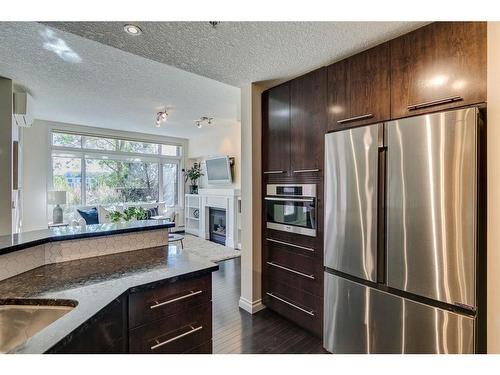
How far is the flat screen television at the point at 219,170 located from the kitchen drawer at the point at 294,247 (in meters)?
3.27

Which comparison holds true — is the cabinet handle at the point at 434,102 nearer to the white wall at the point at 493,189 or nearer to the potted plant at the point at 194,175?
the white wall at the point at 493,189

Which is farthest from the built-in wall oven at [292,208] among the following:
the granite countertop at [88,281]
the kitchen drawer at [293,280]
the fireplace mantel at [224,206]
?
the fireplace mantel at [224,206]

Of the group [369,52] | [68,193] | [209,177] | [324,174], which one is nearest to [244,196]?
[324,174]

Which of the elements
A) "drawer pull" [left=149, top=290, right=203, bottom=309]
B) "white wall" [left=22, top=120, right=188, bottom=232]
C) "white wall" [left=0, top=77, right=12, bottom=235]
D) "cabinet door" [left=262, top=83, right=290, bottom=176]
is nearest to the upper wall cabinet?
"cabinet door" [left=262, top=83, right=290, bottom=176]

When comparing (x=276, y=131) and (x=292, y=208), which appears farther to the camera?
(x=276, y=131)

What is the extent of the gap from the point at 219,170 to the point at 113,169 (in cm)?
268

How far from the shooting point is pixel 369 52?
72.9 inches

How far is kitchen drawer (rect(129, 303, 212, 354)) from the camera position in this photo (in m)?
1.20

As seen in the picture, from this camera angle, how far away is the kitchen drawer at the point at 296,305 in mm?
2156

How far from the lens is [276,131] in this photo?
2.57m

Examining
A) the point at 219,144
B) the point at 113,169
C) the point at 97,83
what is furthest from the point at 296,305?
the point at 113,169

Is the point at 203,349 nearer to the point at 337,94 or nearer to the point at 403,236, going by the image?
the point at 403,236

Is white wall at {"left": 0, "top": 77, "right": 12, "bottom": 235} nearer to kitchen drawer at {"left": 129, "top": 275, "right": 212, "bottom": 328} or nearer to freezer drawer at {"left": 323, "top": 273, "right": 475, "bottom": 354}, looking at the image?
kitchen drawer at {"left": 129, "top": 275, "right": 212, "bottom": 328}
